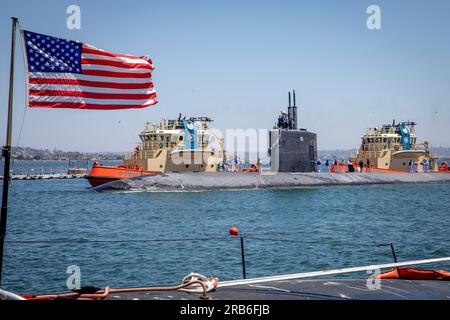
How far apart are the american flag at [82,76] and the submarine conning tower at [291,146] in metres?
31.6

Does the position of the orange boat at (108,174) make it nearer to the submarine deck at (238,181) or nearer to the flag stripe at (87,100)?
the submarine deck at (238,181)

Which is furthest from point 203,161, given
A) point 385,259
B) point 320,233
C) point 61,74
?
point 61,74

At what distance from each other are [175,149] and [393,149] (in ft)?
85.9

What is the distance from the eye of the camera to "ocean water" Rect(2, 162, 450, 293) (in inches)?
621

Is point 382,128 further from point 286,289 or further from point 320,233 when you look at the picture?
point 286,289

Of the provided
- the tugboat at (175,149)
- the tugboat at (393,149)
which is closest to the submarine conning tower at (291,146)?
the tugboat at (175,149)

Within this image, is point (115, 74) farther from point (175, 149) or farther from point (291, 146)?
point (175, 149)

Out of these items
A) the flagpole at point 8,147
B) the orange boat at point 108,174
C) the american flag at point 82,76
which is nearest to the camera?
the flagpole at point 8,147

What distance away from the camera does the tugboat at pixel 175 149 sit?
1890 inches

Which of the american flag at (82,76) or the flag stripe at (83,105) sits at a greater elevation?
the american flag at (82,76)

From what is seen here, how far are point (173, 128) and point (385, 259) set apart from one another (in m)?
34.2

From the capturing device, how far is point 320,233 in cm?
2375

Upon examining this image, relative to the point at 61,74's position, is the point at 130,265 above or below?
below

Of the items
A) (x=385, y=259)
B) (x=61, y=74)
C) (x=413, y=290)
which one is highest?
(x=61, y=74)
